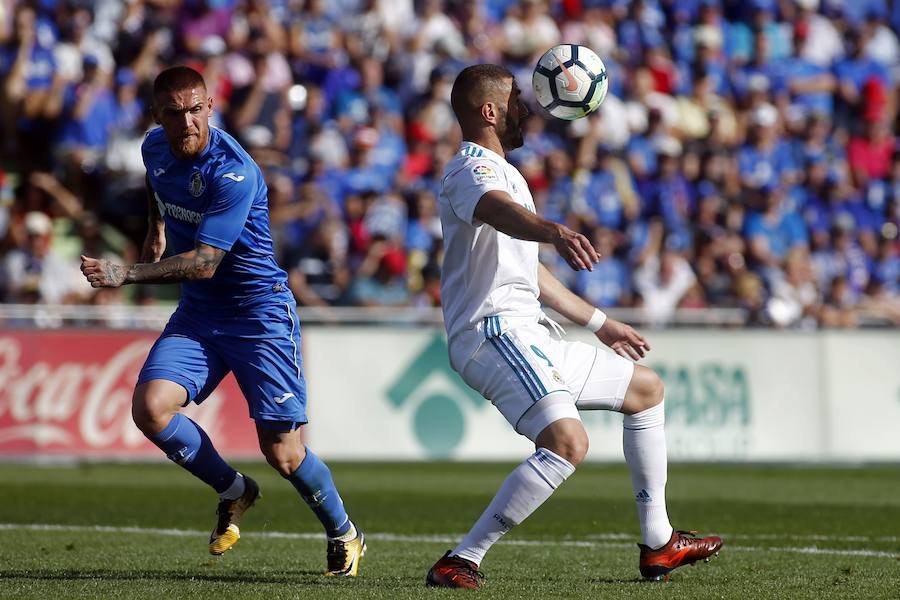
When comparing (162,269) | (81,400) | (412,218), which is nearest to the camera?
(162,269)

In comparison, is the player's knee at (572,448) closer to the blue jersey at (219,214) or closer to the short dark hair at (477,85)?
the short dark hair at (477,85)

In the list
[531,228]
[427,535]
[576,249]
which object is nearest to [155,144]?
[531,228]

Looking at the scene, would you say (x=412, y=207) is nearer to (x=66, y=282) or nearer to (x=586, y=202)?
(x=586, y=202)

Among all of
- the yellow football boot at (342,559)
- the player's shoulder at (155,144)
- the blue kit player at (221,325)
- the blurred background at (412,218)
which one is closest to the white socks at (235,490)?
the blue kit player at (221,325)

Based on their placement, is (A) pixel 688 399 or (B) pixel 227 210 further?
(A) pixel 688 399

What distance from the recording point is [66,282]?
16.4m

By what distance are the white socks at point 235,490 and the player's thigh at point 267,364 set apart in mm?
422

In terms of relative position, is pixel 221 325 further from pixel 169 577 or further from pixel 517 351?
pixel 517 351

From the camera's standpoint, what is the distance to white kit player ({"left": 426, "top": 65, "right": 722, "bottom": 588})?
641cm

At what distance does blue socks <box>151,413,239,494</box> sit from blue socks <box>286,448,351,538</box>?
378 millimetres

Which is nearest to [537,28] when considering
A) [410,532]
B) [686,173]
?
[686,173]

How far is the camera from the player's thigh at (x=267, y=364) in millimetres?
7172

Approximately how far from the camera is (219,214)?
22.5 ft

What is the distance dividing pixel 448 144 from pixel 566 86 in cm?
1206
